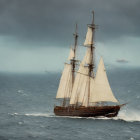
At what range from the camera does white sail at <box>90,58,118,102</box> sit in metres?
63.0

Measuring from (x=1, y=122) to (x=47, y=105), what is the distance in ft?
90.3

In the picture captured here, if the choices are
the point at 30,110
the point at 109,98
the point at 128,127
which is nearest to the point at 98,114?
the point at 109,98

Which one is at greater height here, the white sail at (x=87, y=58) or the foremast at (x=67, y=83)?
the white sail at (x=87, y=58)

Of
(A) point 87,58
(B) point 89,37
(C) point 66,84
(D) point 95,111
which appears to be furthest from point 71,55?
(D) point 95,111

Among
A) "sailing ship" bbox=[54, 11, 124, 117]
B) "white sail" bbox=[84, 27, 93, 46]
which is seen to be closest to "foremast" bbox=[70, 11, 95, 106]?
"sailing ship" bbox=[54, 11, 124, 117]

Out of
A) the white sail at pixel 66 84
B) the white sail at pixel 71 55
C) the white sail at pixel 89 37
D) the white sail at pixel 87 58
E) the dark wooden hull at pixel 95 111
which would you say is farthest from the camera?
the white sail at pixel 66 84

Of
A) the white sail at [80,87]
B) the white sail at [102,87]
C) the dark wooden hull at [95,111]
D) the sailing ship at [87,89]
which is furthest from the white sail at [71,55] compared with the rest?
the dark wooden hull at [95,111]

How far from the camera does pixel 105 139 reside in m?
45.4

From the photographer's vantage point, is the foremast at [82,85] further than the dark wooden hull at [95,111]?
Yes

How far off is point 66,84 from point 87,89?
190 inches

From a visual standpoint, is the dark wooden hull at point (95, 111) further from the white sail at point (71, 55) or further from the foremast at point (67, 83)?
the white sail at point (71, 55)

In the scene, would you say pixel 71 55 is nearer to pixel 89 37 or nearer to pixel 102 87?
pixel 89 37

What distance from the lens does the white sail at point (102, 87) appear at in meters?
63.0

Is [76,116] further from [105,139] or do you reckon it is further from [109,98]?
[105,139]
